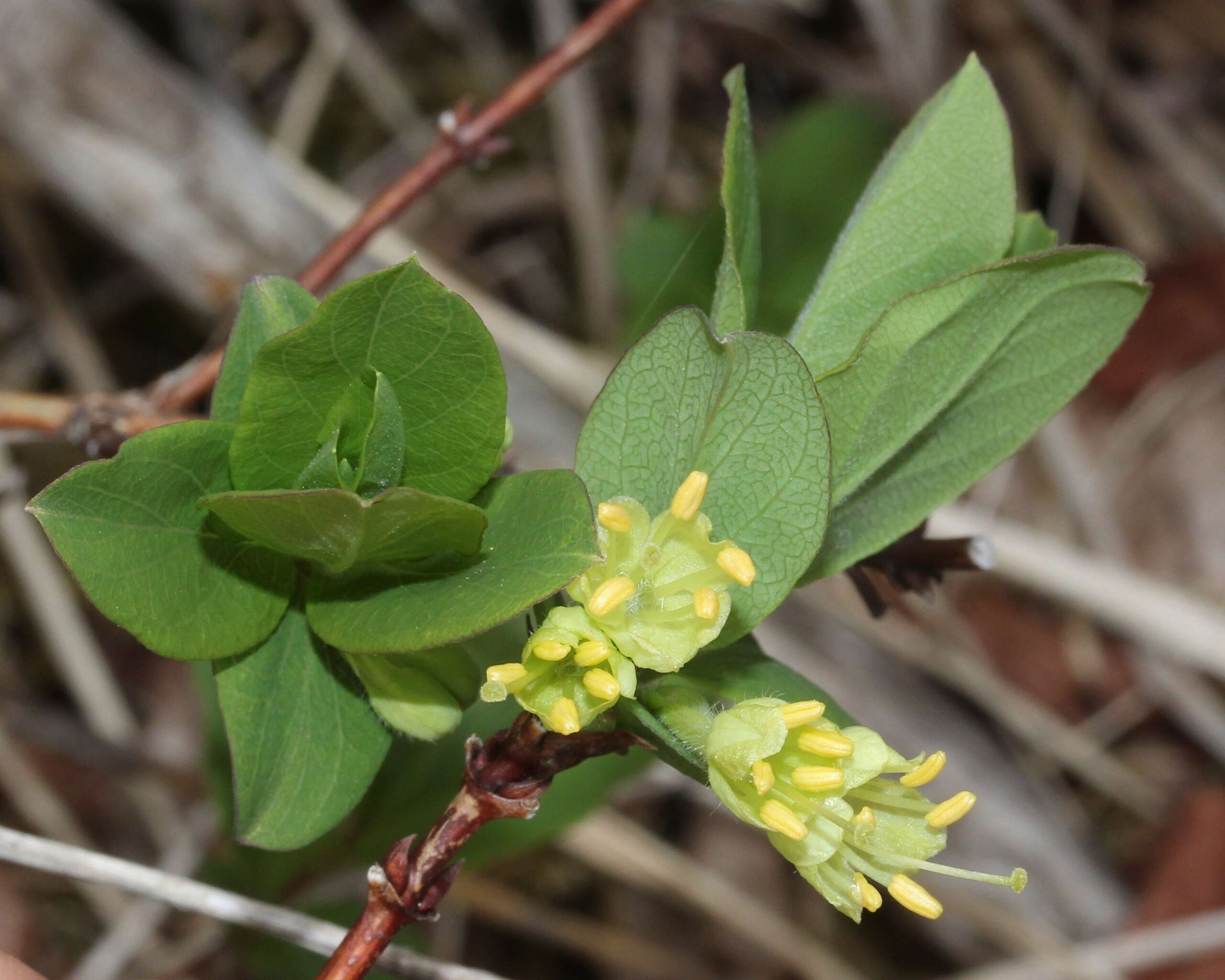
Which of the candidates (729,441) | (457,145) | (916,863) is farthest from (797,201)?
(916,863)

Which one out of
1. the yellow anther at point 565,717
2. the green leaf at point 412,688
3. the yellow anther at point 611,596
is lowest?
the green leaf at point 412,688

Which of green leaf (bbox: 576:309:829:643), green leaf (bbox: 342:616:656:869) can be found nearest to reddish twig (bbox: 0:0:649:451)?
green leaf (bbox: 342:616:656:869)

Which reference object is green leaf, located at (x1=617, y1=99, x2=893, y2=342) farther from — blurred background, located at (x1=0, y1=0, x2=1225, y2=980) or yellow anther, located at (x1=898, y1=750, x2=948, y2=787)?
yellow anther, located at (x1=898, y1=750, x2=948, y2=787)

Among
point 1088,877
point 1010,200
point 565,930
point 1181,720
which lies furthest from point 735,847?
point 1010,200

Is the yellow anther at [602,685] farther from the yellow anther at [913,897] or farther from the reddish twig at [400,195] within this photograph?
the reddish twig at [400,195]

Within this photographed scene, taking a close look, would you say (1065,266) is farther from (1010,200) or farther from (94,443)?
(94,443)

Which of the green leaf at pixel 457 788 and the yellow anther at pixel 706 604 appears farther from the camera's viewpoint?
the green leaf at pixel 457 788

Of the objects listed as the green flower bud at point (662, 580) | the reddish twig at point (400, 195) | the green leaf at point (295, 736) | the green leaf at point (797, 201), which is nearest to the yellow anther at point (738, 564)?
the green flower bud at point (662, 580)
